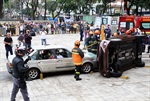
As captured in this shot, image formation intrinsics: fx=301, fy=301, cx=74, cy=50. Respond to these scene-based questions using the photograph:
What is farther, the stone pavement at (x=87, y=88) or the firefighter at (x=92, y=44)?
the firefighter at (x=92, y=44)

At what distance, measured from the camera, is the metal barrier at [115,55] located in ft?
38.3

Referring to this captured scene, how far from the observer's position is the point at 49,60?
39.6 ft

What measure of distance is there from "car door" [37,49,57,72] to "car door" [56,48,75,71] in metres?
0.21

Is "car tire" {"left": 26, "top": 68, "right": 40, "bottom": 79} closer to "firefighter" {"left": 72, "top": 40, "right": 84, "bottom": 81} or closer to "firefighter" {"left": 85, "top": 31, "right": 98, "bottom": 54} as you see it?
"firefighter" {"left": 72, "top": 40, "right": 84, "bottom": 81}

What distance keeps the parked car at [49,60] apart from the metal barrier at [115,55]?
0.95 metres

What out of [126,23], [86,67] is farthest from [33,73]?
[126,23]

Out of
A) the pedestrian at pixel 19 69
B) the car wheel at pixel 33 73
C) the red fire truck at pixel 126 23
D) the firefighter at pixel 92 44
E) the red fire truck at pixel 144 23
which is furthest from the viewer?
the red fire truck at pixel 126 23

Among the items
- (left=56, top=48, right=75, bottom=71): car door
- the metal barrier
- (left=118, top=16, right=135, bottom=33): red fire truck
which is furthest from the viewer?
(left=118, top=16, right=135, bottom=33): red fire truck

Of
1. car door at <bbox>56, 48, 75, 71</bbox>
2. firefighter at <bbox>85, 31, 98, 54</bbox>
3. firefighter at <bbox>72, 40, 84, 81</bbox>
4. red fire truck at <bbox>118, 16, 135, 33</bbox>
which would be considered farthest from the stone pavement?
red fire truck at <bbox>118, 16, 135, 33</bbox>

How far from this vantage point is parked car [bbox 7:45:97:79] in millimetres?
11914

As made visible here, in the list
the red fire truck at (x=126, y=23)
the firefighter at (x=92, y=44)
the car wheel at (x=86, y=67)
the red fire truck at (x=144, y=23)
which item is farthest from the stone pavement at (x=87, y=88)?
the red fire truck at (x=126, y=23)

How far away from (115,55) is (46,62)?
2773 millimetres

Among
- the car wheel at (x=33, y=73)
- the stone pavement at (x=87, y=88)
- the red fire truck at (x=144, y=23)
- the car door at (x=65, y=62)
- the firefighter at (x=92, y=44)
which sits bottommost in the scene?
the stone pavement at (x=87, y=88)

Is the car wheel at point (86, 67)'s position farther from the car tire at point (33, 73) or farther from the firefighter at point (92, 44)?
the car tire at point (33, 73)
